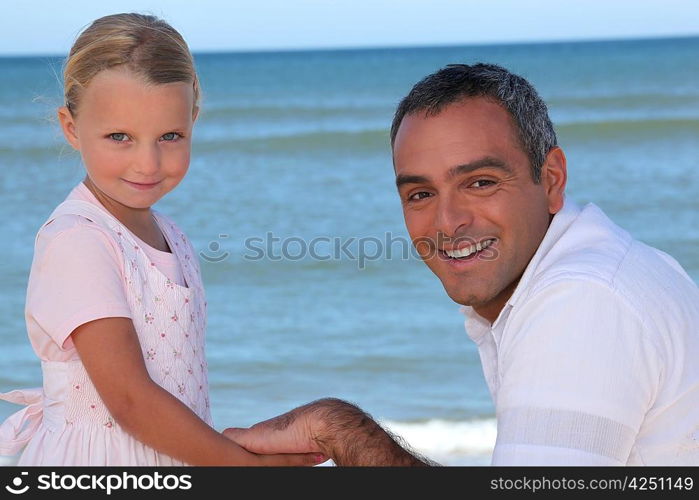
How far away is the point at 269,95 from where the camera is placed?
88.2ft

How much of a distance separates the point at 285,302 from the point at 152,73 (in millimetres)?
5256

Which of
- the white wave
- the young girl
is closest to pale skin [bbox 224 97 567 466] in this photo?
the young girl

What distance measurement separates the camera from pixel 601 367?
192 cm

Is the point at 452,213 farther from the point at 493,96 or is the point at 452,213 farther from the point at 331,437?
the point at 331,437

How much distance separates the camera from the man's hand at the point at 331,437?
254 cm

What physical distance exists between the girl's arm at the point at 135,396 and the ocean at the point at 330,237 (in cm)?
71

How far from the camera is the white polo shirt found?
1.93m

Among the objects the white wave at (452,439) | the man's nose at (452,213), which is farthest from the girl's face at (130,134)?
the white wave at (452,439)

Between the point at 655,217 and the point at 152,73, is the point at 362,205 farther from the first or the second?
the point at 152,73

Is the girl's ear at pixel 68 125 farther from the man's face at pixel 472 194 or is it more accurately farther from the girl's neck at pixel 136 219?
the man's face at pixel 472 194

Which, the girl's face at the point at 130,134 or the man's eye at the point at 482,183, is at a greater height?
the girl's face at the point at 130,134

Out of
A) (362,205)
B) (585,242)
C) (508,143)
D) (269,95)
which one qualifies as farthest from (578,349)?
(269,95)

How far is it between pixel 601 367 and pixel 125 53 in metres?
1.45

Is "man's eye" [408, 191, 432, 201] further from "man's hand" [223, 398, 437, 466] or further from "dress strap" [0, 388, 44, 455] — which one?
"dress strap" [0, 388, 44, 455]
